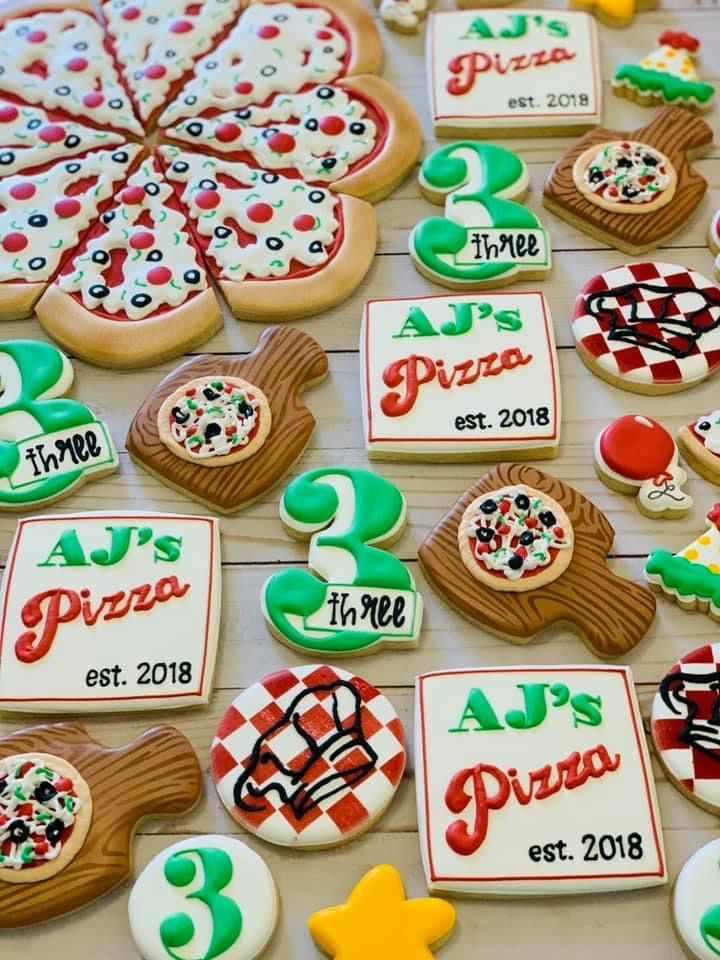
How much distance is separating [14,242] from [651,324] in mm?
1004

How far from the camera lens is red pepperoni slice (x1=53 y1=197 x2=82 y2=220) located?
1.79 metres

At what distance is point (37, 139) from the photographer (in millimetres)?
1893

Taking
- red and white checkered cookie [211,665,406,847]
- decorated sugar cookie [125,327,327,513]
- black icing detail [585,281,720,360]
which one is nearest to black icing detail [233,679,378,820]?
red and white checkered cookie [211,665,406,847]

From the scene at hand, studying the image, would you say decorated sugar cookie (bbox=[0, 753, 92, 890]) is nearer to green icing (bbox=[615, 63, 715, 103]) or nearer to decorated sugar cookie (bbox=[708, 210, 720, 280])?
decorated sugar cookie (bbox=[708, 210, 720, 280])

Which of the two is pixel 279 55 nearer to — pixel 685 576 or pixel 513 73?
pixel 513 73

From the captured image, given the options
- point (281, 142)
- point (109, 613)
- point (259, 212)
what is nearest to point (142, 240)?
point (259, 212)

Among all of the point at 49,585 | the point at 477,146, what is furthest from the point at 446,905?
the point at 477,146

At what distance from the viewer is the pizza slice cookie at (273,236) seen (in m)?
1.71

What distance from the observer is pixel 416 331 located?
65.1 inches

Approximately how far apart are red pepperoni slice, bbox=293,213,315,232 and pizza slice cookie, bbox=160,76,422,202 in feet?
0.31

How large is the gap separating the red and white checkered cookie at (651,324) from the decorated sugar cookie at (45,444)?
73cm

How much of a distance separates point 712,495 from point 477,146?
0.72 meters

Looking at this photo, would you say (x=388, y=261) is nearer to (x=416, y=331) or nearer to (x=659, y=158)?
(x=416, y=331)

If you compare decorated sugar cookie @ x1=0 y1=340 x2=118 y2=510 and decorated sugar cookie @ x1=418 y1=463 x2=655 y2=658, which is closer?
decorated sugar cookie @ x1=418 y1=463 x2=655 y2=658
